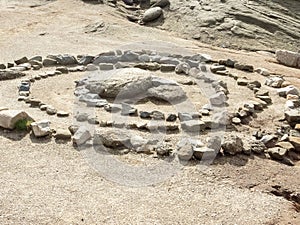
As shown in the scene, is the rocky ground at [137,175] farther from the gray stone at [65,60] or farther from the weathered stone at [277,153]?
the gray stone at [65,60]

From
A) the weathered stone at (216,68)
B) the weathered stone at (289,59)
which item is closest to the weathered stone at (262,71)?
the weathered stone at (216,68)

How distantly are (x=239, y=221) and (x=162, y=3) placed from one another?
1268 centimetres

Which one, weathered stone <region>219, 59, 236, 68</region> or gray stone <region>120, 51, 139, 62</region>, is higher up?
gray stone <region>120, 51, 139, 62</region>

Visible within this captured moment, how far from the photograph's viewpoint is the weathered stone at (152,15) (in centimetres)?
1661

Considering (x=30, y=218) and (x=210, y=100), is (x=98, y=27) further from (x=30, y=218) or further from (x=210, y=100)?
(x=30, y=218)

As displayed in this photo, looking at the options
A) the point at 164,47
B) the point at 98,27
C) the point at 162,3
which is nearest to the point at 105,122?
the point at 164,47

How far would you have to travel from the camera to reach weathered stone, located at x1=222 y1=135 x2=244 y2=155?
278 inches

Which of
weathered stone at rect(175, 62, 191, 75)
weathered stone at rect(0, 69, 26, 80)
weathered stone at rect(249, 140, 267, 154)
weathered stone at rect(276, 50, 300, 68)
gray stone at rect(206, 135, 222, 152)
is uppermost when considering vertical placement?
gray stone at rect(206, 135, 222, 152)

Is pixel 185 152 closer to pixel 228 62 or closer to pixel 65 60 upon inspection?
pixel 65 60

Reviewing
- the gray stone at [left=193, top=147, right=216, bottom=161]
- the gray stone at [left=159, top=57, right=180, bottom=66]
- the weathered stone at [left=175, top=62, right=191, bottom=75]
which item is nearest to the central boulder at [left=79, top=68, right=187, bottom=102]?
the weathered stone at [left=175, top=62, right=191, bottom=75]

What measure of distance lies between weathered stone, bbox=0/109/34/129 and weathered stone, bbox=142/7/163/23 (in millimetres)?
9757

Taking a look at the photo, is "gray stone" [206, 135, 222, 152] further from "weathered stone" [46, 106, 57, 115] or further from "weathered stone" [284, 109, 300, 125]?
"weathered stone" [46, 106, 57, 115]

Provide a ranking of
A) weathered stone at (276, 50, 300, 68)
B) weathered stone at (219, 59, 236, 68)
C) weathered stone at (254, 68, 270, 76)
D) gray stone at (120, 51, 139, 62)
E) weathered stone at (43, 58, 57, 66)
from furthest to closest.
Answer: weathered stone at (276, 50, 300, 68) → weathered stone at (219, 59, 236, 68) → weathered stone at (254, 68, 270, 76) → gray stone at (120, 51, 139, 62) → weathered stone at (43, 58, 57, 66)

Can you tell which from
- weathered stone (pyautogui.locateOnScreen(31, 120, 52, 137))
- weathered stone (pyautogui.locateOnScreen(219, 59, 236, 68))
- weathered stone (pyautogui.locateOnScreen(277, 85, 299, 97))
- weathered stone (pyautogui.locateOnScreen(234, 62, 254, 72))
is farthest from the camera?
weathered stone (pyautogui.locateOnScreen(219, 59, 236, 68))
